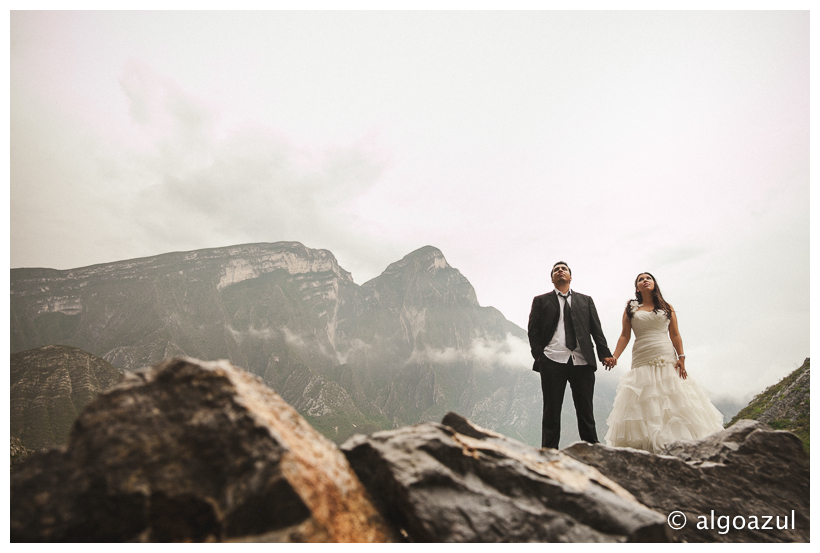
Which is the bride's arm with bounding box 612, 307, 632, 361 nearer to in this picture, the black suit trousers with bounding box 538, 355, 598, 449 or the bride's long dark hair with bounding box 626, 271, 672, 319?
the bride's long dark hair with bounding box 626, 271, 672, 319

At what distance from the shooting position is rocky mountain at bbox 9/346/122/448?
324ft

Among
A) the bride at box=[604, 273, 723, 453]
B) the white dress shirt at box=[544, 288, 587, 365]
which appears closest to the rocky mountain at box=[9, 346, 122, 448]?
the white dress shirt at box=[544, 288, 587, 365]

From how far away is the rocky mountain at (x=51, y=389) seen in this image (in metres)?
98.9

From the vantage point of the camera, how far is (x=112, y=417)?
3.12 meters

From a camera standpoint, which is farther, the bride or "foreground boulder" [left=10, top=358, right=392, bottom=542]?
the bride

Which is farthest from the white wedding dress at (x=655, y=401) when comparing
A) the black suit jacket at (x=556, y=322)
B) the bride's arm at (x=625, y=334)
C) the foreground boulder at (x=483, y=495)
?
the foreground boulder at (x=483, y=495)

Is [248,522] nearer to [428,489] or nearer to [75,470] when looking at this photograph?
[75,470]

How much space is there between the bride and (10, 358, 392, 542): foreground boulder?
6364 millimetres

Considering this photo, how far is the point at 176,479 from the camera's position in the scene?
3.01 meters

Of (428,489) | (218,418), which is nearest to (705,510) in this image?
(428,489)

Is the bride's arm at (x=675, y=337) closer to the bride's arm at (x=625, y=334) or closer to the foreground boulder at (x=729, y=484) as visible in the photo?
the bride's arm at (x=625, y=334)

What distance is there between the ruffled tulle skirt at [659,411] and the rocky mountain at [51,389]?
12299cm

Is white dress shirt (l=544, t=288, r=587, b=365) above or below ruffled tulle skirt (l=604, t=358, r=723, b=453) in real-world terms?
above

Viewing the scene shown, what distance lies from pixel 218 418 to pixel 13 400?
156 metres
